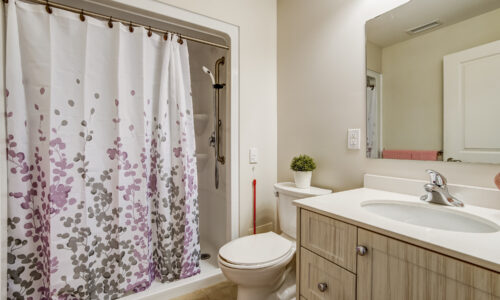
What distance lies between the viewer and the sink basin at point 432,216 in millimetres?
857

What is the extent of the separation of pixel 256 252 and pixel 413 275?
86cm

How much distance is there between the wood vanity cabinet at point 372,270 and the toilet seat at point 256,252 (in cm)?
26

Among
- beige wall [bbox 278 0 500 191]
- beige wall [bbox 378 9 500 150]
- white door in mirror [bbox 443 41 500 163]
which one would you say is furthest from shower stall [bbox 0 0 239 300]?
white door in mirror [bbox 443 41 500 163]

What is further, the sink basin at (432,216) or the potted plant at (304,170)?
the potted plant at (304,170)

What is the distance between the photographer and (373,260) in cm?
77

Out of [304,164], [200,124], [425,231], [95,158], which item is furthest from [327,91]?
[95,158]

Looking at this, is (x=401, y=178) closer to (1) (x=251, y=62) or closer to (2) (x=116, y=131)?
(1) (x=251, y=62)

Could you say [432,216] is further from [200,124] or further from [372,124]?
[200,124]

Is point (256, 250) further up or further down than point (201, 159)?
further down

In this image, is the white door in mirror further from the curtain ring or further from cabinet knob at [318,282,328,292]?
the curtain ring

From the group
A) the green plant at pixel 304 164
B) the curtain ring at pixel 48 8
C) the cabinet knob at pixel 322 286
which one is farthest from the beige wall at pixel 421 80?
the curtain ring at pixel 48 8

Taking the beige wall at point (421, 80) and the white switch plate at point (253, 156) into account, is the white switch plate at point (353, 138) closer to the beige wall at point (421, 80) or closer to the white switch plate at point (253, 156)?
the beige wall at point (421, 80)

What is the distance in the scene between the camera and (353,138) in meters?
1.45

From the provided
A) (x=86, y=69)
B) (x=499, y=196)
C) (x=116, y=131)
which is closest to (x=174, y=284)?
(x=116, y=131)
